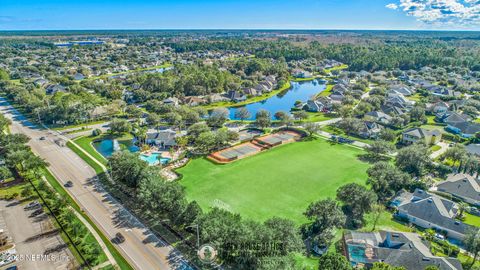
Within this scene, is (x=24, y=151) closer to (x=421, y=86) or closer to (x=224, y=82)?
(x=224, y=82)

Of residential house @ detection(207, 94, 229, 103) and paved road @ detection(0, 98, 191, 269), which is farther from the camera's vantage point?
residential house @ detection(207, 94, 229, 103)

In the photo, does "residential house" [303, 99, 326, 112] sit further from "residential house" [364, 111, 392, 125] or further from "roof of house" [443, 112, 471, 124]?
"roof of house" [443, 112, 471, 124]

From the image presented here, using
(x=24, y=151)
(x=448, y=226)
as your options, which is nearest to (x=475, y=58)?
(x=448, y=226)

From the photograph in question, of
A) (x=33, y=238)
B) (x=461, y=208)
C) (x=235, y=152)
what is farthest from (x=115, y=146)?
(x=461, y=208)

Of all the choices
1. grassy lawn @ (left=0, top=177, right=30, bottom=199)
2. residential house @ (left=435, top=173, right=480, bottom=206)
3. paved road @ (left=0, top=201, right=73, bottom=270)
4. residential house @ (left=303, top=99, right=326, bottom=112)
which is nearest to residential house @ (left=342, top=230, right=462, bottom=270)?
residential house @ (left=435, top=173, right=480, bottom=206)

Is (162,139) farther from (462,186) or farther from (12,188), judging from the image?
(462,186)
